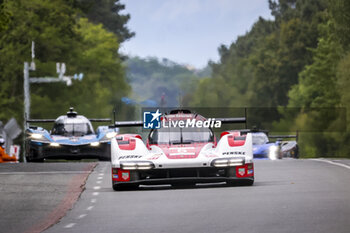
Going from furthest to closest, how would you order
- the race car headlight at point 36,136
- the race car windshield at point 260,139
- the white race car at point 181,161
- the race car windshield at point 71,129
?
the race car windshield at point 260,139
the race car windshield at point 71,129
the race car headlight at point 36,136
the white race car at point 181,161

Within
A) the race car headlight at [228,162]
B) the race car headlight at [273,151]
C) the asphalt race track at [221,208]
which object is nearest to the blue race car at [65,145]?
the race car headlight at [273,151]

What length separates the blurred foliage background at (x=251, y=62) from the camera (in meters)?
77.5

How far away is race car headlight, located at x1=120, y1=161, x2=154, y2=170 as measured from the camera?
60.9 feet

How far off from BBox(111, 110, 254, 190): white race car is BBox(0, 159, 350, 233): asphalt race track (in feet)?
0.79

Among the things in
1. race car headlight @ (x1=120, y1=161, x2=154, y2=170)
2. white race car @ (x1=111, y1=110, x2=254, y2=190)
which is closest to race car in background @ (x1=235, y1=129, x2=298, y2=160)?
white race car @ (x1=111, y1=110, x2=254, y2=190)

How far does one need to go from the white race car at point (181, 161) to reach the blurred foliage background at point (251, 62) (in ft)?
123

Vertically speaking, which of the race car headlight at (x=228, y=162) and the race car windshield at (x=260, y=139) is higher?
the race car windshield at (x=260, y=139)

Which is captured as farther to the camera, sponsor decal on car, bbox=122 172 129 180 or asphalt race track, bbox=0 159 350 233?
sponsor decal on car, bbox=122 172 129 180

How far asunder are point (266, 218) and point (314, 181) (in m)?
6.69

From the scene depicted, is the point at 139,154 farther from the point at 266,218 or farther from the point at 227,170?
the point at 266,218

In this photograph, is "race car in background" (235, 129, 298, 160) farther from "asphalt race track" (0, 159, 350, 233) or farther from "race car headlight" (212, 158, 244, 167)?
"race car headlight" (212, 158, 244, 167)

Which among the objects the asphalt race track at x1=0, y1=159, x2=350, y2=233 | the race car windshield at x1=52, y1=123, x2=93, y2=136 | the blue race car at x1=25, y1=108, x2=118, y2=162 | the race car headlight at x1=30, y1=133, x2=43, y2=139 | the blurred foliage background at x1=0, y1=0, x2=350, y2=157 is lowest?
the asphalt race track at x1=0, y1=159, x2=350, y2=233

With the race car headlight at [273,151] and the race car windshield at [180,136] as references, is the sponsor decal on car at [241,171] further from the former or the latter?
the race car headlight at [273,151]

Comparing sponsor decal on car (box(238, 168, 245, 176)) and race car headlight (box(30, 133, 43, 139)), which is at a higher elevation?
race car headlight (box(30, 133, 43, 139))
